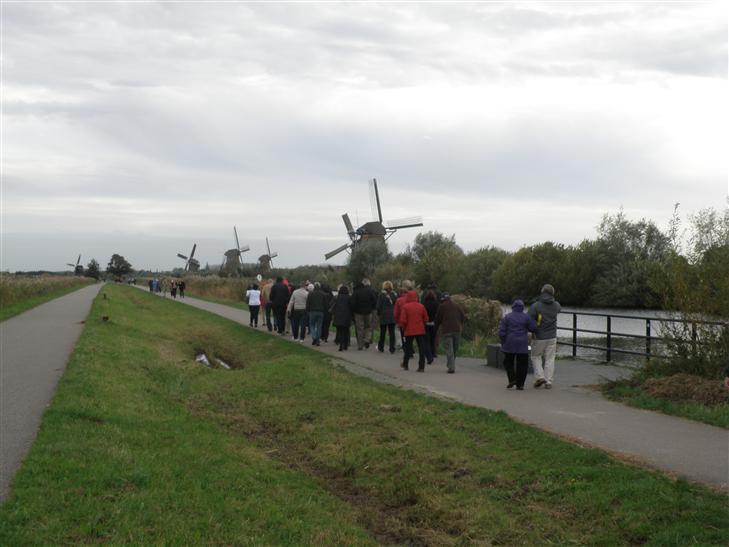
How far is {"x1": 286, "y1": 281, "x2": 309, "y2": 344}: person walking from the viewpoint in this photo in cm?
2319

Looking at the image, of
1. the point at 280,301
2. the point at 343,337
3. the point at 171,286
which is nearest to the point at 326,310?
the point at 343,337

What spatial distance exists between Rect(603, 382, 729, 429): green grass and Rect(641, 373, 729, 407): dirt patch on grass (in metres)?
0.14

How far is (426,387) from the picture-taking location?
14195 millimetres

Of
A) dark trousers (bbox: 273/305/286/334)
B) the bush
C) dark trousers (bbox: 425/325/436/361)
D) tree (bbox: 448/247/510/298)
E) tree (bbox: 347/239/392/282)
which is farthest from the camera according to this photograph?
tree (bbox: 347/239/392/282)

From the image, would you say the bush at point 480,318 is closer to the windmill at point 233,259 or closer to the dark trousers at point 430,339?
the dark trousers at point 430,339

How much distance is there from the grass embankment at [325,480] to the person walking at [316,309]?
27.2 feet

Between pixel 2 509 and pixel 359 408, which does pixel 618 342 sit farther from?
pixel 2 509

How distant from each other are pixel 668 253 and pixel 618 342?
489 inches

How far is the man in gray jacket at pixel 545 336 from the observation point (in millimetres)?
13945

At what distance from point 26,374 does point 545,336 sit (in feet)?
33.8

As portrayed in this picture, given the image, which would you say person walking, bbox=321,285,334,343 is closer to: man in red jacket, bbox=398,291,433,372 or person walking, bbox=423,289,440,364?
person walking, bbox=423,289,440,364

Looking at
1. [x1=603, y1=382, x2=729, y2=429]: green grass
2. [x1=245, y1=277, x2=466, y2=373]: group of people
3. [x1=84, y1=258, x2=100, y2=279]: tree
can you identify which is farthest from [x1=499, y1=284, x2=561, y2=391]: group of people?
[x1=84, y1=258, x2=100, y2=279]: tree

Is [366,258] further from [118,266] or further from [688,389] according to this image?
[118,266]

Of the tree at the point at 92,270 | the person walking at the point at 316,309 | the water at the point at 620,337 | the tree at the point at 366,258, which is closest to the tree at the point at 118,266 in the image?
the tree at the point at 92,270
